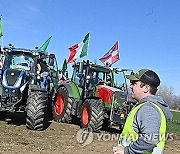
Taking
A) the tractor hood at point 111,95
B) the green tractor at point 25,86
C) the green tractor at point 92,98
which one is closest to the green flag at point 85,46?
the green tractor at point 92,98

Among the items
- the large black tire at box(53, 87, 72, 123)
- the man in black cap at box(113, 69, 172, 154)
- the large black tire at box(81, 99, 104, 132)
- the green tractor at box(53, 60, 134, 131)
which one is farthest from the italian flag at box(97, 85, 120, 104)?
the man in black cap at box(113, 69, 172, 154)

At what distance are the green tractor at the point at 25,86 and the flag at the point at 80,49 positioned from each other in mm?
5474

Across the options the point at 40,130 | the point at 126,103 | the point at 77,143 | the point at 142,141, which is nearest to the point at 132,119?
the point at 142,141

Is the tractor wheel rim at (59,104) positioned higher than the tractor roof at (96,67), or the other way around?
the tractor roof at (96,67)

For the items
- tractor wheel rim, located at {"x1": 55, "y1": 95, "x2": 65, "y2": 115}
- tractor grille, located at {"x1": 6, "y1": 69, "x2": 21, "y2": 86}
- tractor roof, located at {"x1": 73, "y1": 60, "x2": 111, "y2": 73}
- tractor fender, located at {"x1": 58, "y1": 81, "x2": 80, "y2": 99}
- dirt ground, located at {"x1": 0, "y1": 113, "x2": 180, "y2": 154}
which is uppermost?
tractor roof, located at {"x1": 73, "y1": 60, "x2": 111, "y2": 73}

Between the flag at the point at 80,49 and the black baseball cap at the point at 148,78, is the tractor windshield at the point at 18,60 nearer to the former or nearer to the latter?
the flag at the point at 80,49

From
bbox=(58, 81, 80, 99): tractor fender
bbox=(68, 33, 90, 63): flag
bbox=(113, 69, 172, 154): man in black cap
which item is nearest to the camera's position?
bbox=(113, 69, 172, 154): man in black cap

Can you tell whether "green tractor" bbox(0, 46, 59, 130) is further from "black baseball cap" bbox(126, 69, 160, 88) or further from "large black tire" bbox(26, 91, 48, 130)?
"black baseball cap" bbox(126, 69, 160, 88)

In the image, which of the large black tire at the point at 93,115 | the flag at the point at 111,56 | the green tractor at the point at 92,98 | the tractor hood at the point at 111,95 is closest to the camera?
the large black tire at the point at 93,115

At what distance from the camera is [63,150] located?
781cm

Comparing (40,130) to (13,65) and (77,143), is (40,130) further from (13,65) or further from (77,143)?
(13,65)

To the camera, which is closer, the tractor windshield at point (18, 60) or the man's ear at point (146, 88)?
the man's ear at point (146, 88)

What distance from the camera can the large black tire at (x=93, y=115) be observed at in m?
10.6

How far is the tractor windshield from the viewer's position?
1109 cm
